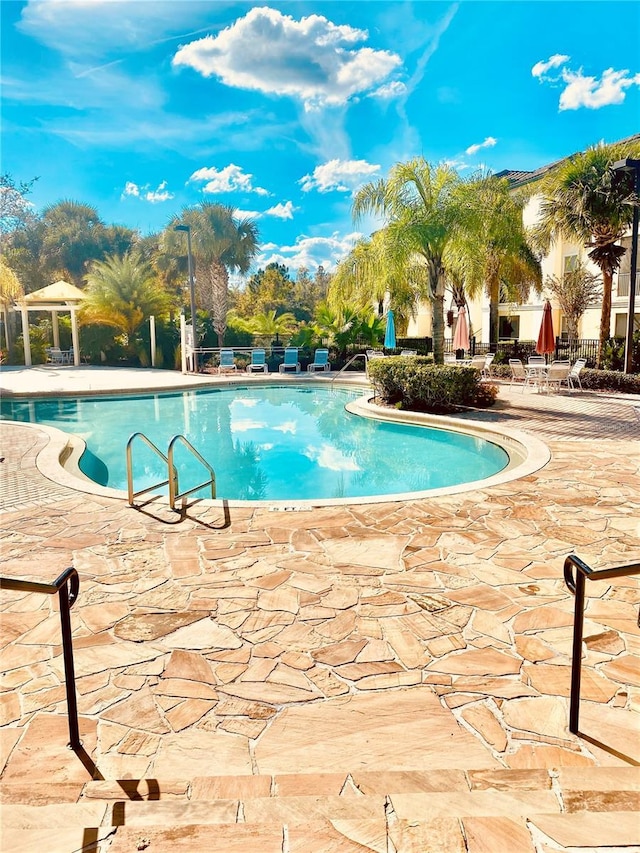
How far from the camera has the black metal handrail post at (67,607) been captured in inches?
91.0

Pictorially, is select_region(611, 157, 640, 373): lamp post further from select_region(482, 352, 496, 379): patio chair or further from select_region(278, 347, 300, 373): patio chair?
select_region(278, 347, 300, 373): patio chair

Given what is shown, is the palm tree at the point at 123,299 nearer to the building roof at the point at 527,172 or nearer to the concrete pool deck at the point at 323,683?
the building roof at the point at 527,172

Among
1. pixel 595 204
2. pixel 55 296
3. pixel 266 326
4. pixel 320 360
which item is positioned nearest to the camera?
pixel 595 204

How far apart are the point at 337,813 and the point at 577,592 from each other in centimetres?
140

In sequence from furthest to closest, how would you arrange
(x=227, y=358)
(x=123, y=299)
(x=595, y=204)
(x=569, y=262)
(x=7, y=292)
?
(x=123, y=299)
(x=569, y=262)
(x=7, y=292)
(x=227, y=358)
(x=595, y=204)

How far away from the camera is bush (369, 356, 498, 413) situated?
13336 millimetres

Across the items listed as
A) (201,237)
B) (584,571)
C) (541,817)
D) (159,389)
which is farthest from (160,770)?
(201,237)

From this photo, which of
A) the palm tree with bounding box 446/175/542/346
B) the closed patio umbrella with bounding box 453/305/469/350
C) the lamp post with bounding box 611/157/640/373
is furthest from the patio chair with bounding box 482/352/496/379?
the lamp post with bounding box 611/157/640/373

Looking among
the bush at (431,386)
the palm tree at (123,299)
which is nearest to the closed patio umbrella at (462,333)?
the bush at (431,386)

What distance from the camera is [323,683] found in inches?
132

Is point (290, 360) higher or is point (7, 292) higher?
point (7, 292)

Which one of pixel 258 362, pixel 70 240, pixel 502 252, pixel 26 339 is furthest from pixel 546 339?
pixel 70 240

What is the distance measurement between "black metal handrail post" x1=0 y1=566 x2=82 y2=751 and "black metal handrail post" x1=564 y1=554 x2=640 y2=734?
224 cm

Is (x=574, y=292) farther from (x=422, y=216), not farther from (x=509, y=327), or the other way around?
(x=509, y=327)
